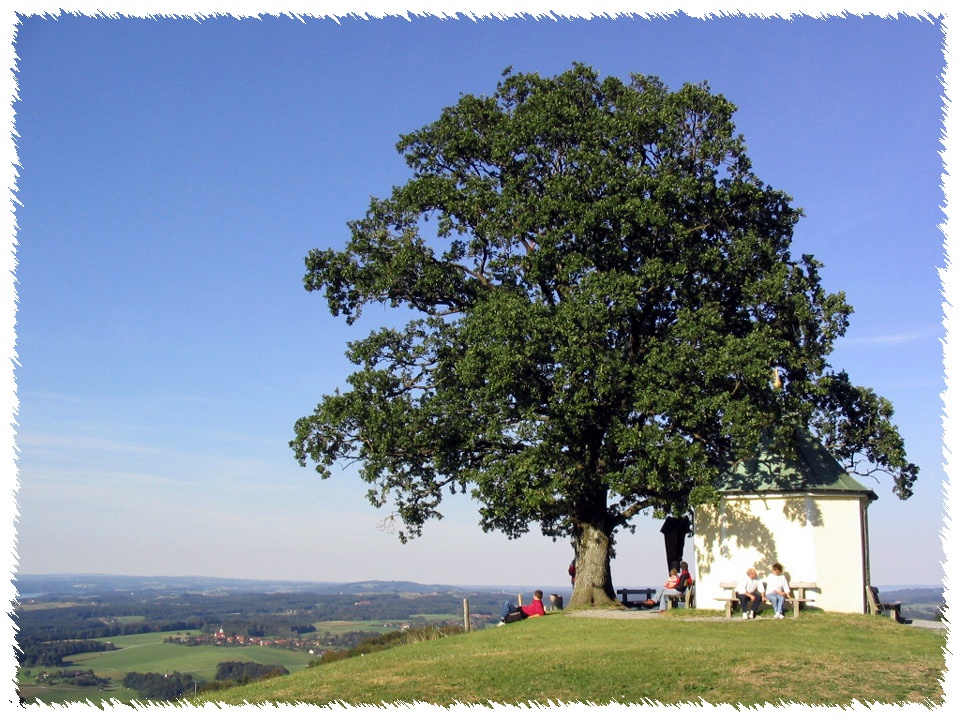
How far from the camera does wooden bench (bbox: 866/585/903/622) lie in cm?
2825

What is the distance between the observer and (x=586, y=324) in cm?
2667

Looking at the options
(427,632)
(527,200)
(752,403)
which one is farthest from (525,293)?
(427,632)

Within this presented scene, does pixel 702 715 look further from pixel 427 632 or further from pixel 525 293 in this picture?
pixel 525 293

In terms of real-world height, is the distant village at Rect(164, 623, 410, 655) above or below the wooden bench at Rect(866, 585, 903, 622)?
below

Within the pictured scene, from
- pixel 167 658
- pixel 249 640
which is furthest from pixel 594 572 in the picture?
pixel 249 640

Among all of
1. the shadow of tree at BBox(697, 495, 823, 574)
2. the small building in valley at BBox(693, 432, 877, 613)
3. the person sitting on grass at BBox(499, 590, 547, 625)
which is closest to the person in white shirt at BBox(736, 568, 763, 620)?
the small building in valley at BBox(693, 432, 877, 613)

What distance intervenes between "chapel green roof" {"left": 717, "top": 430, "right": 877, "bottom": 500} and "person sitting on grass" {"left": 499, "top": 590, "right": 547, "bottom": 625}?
6.76 meters

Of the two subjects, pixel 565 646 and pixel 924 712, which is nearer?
pixel 924 712

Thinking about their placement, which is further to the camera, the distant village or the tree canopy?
the distant village

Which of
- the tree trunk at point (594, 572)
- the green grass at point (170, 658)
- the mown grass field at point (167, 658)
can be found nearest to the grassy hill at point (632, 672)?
the tree trunk at point (594, 572)

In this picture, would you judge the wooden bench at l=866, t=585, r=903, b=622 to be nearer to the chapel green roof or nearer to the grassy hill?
the chapel green roof

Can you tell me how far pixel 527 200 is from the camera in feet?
96.3

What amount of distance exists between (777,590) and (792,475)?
4170mm

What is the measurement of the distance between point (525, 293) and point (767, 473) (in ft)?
31.8
